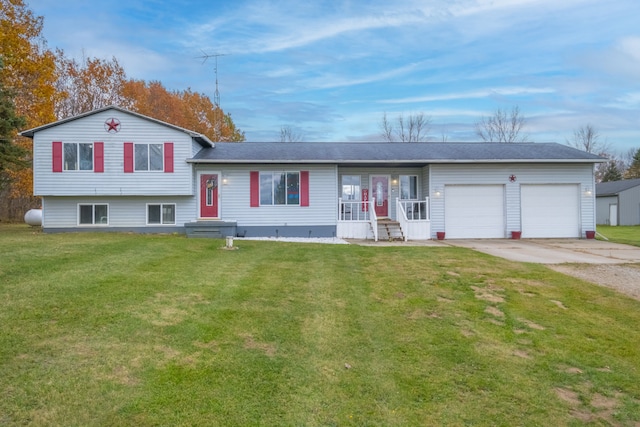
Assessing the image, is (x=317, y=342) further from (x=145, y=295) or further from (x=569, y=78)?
(x=569, y=78)

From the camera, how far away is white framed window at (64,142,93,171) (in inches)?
555

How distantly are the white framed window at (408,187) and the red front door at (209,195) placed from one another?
7.57m

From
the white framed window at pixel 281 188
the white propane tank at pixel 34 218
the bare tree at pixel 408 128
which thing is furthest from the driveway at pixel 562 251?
the bare tree at pixel 408 128

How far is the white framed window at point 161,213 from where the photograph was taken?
1485 centimetres

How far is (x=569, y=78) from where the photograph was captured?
79.0 ft

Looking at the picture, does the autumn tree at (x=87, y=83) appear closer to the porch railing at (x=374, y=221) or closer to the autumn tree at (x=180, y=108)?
the autumn tree at (x=180, y=108)

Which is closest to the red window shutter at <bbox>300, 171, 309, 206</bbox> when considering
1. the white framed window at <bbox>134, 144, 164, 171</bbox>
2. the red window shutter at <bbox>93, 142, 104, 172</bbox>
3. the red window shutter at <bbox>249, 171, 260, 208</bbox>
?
the red window shutter at <bbox>249, 171, 260, 208</bbox>

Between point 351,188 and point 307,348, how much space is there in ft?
40.0

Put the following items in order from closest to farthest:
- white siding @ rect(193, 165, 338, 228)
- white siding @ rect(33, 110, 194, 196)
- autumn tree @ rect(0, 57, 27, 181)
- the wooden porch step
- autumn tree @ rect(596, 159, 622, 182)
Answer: white siding @ rect(33, 110, 194, 196) → the wooden porch step → autumn tree @ rect(0, 57, 27, 181) → white siding @ rect(193, 165, 338, 228) → autumn tree @ rect(596, 159, 622, 182)

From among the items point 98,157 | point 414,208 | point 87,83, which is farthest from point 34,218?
point 414,208

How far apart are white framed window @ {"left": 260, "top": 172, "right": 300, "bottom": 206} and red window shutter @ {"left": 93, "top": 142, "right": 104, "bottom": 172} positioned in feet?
19.3

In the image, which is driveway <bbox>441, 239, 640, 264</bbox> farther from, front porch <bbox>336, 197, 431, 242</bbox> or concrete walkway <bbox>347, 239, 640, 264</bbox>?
front porch <bbox>336, 197, 431, 242</bbox>

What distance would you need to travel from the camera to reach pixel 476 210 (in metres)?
15.0

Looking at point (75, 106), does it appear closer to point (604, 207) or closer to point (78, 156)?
point (78, 156)
